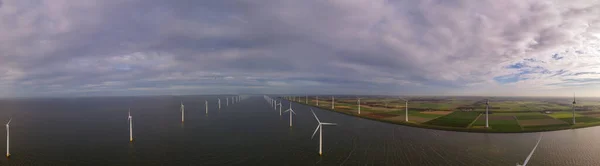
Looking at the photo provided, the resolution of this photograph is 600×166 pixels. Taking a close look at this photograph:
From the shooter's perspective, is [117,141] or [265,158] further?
[117,141]

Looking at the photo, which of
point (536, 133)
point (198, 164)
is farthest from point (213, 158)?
point (536, 133)

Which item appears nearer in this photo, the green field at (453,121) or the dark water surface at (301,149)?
the dark water surface at (301,149)

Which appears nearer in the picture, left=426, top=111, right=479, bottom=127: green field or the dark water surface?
the dark water surface

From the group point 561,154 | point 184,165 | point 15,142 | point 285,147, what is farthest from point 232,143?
point 561,154

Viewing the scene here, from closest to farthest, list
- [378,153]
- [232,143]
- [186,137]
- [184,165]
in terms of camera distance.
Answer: [184,165] < [378,153] < [232,143] < [186,137]

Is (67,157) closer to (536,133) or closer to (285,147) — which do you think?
(285,147)

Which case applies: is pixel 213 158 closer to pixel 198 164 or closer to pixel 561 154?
pixel 198 164

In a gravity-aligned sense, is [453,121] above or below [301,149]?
above

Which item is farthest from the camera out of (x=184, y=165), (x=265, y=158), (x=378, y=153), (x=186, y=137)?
(x=186, y=137)

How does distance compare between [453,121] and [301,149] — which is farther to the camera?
[453,121]
